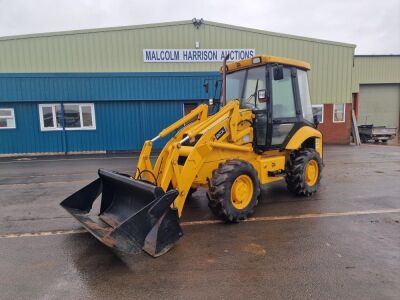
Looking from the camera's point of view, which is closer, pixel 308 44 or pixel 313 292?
pixel 313 292

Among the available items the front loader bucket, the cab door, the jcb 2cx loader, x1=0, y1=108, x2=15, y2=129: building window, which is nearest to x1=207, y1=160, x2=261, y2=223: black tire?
the jcb 2cx loader

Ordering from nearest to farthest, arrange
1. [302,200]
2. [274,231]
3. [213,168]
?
1. [274,231]
2. [213,168]
3. [302,200]

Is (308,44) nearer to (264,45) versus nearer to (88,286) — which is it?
(264,45)

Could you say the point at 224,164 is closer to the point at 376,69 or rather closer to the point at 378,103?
the point at 376,69

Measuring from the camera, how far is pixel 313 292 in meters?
2.90

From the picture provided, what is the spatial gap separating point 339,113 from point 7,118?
19.0 meters

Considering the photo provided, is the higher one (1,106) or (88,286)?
(1,106)

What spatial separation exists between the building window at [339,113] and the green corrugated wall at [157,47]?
0.41 meters

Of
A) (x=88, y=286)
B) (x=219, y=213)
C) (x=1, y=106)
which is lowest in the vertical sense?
(x=88, y=286)

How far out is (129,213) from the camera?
4.26 m

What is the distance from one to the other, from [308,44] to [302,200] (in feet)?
47.4

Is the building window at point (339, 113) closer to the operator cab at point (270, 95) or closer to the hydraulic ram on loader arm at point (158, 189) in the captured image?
the operator cab at point (270, 95)

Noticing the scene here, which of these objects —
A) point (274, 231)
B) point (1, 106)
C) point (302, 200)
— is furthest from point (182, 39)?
point (274, 231)

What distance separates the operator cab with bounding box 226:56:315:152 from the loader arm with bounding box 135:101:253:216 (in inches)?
10.9
